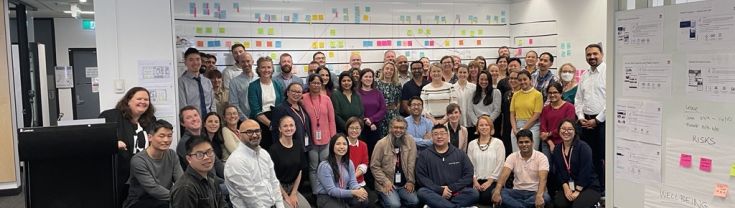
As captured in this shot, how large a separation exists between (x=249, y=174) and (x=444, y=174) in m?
2.04

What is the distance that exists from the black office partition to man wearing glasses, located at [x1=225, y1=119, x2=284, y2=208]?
2.68 feet

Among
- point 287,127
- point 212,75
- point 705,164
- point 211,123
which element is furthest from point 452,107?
point 705,164

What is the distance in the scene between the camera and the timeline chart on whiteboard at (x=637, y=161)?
3.14 meters

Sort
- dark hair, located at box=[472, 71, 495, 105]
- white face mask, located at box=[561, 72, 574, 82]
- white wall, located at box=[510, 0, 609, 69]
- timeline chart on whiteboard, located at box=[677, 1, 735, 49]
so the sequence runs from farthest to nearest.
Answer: white wall, located at box=[510, 0, 609, 69] → white face mask, located at box=[561, 72, 574, 82] → dark hair, located at box=[472, 71, 495, 105] → timeline chart on whiteboard, located at box=[677, 1, 735, 49]

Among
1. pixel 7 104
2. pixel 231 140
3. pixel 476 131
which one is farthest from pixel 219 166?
pixel 7 104

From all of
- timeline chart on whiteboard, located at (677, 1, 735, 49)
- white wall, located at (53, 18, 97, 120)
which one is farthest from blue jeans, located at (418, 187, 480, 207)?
white wall, located at (53, 18, 97, 120)

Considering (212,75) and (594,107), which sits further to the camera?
(212,75)

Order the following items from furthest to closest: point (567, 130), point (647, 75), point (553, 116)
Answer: point (553, 116)
point (567, 130)
point (647, 75)

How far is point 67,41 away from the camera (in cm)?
1173

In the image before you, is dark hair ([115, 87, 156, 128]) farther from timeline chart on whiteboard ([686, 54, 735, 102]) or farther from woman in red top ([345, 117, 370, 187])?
timeline chart on whiteboard ([686, 54, 735, 102])

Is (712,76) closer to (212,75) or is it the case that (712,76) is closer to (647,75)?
(647,75)

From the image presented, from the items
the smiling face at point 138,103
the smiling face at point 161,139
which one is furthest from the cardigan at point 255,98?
the smiling face at point 161,139

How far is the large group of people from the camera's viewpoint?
5.04 metres

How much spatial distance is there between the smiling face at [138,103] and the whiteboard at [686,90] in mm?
3411
